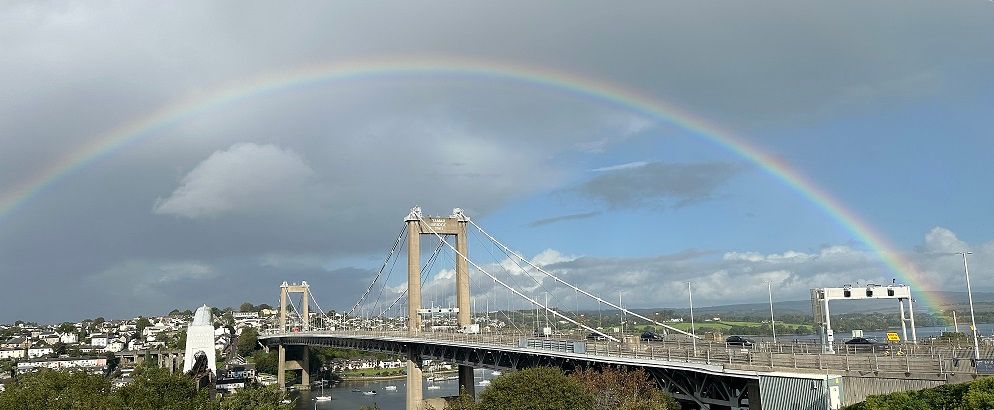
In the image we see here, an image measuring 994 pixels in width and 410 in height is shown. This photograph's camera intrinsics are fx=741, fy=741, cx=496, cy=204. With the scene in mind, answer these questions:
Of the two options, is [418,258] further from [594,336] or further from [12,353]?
[12,353]

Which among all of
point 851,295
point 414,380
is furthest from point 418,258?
point 851,295

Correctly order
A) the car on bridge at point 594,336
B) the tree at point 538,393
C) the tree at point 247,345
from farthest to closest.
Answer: the tree at point 247,345
the car on bridge at point 594,336
the tree at point 538,393

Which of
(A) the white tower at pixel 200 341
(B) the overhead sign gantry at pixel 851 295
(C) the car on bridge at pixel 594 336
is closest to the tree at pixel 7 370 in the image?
(A) the white tower at pixel 200 341

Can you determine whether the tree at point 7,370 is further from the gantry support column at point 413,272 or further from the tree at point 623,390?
the tree at point 623,390

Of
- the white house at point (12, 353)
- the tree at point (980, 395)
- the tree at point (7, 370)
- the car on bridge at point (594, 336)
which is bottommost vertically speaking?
the tree at point (7, 370)

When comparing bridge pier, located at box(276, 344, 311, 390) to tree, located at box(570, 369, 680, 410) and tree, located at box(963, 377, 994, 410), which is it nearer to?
tree, located at box(570, 369, 680, 410)

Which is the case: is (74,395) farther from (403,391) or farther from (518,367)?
(403,391)
